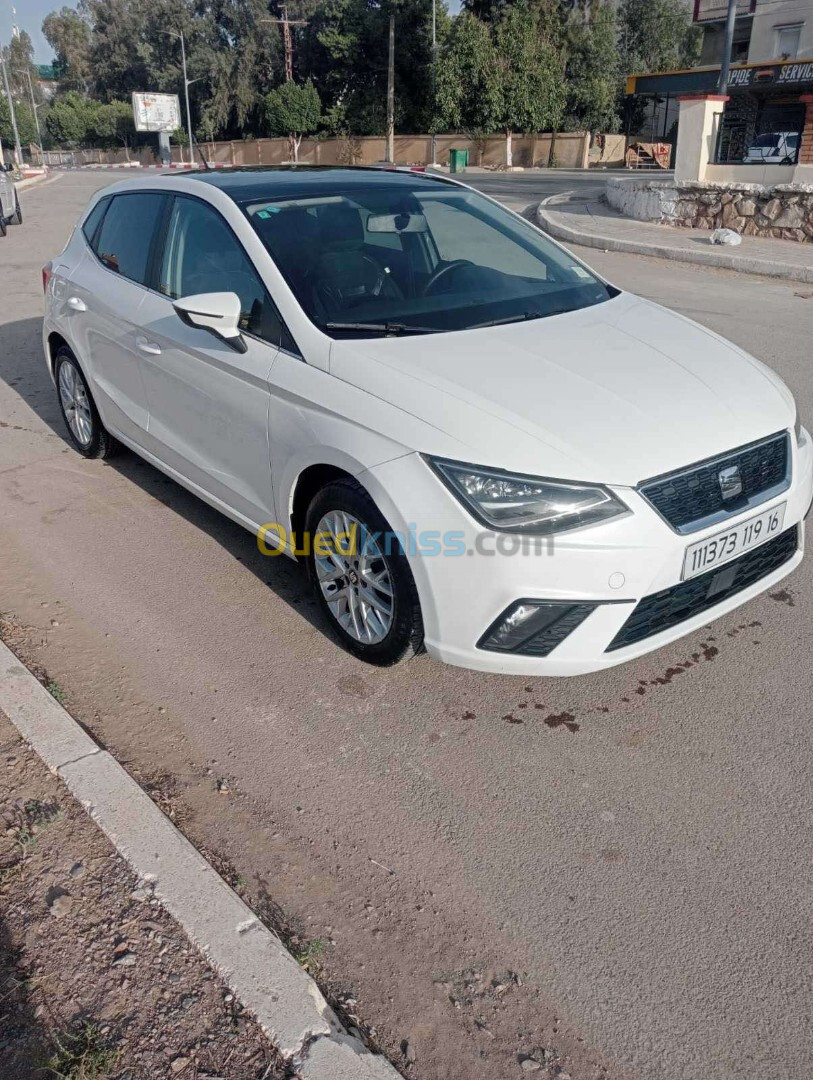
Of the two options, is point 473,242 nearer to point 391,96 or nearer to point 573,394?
point 573,394

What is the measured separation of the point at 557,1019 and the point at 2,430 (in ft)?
18.0

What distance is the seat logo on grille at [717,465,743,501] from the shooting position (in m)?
2.89

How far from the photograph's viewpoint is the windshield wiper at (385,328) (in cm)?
331

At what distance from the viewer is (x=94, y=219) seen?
5.20 metres

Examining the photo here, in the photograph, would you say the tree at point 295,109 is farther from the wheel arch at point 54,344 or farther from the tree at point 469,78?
the wheel arch at point 54,344

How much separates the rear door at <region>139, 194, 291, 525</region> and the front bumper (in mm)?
800

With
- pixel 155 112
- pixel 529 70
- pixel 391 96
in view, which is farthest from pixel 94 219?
pixel 155 112

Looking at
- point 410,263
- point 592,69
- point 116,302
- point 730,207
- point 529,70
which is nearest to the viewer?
point 410,263

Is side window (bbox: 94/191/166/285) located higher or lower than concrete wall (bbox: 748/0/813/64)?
lower

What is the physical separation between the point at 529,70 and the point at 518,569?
49.5m

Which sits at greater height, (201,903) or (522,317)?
(522,317)

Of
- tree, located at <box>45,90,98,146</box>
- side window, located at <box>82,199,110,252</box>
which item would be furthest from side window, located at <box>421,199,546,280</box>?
tree, located at <box>45,90,98,146</box>

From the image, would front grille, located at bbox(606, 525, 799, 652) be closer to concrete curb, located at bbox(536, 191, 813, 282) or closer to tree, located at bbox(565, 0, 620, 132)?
concrete curb, located at bbox(536, 191, 813, 282)

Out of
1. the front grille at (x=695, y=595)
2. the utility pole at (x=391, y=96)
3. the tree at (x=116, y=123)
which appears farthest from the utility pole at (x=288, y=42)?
the front grille at (x=695, y=595)
